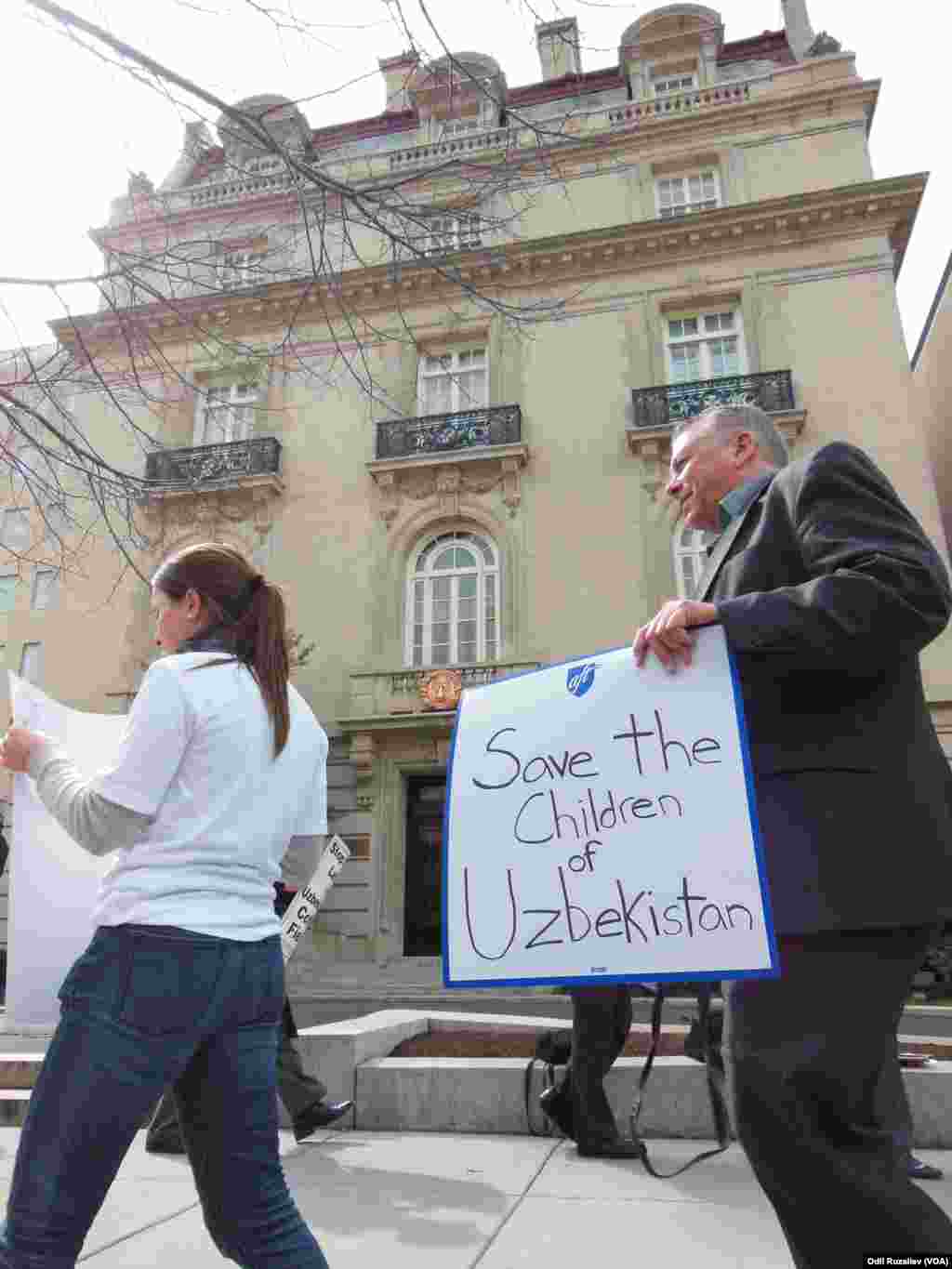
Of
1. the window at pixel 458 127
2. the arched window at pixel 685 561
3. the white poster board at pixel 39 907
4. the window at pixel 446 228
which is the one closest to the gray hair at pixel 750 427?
the white poster board at pixel 39 907

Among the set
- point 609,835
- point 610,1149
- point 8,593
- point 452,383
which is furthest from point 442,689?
point 609,835

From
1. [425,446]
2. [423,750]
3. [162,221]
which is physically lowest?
[423,750]

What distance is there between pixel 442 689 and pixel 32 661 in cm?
852

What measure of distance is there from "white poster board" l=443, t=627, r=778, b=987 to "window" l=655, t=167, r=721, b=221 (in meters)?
18.3

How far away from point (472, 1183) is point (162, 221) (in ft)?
18.3

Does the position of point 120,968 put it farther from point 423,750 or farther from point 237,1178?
point 423,750

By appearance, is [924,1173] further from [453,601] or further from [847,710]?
[453,601]

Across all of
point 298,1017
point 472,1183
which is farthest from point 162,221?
point 298,1017

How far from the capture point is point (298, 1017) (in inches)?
404

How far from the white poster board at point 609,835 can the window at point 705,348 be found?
52.1ft

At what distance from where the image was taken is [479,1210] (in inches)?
125

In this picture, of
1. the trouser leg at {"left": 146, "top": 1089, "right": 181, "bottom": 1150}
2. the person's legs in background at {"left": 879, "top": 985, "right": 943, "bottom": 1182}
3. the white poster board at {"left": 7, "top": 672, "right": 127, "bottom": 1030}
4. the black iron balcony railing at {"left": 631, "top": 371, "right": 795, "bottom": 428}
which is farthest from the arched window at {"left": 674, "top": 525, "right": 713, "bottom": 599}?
the person's legs in background at {"left": 879, "top": 985, "right": 943, "bottom": 1182}

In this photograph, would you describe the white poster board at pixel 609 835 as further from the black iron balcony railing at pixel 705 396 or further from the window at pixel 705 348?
the window at pixel 705 348

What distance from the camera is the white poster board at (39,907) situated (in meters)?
2.54
